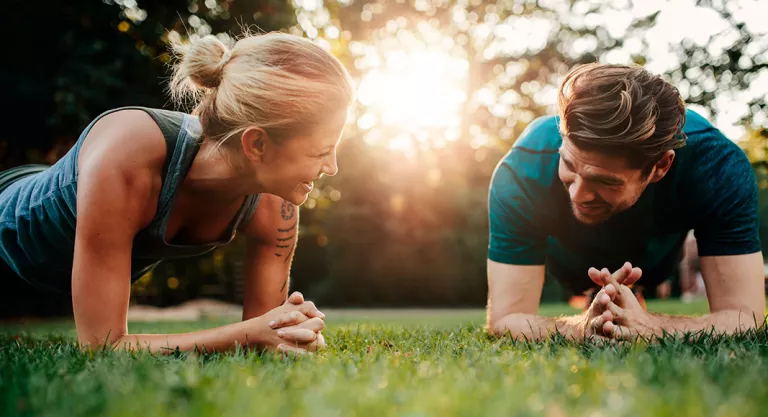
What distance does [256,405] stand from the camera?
1.50 metres

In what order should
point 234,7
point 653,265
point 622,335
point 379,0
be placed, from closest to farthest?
point 622,335 → point 653,265 → point 234,7 → point 379,0

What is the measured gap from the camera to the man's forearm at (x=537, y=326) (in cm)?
298

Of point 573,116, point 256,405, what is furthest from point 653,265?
point 256,405

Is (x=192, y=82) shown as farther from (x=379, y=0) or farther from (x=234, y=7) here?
(x=379, y=0)

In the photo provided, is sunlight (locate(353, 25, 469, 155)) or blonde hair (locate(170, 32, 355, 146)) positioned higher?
sunlight (locate(353, 25, 469, 155))

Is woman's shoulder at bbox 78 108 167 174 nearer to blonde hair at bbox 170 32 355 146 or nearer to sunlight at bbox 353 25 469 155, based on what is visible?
blonde hair at bbox 170 32 355 146

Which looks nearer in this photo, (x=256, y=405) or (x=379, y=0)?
(x=256, y=405)

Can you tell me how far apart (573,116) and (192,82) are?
200 cm

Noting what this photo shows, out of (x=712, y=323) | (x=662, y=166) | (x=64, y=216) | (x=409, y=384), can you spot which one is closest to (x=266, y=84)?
(x=64, y=216)

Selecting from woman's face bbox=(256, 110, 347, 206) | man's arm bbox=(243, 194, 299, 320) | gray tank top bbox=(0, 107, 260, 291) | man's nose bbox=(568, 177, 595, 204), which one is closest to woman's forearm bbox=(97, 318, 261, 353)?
gray tank top bbox=(0, 107, 260, 291)

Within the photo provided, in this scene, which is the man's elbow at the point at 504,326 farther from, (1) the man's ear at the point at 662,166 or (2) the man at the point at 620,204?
(1) the man's ear at the point at 662,166

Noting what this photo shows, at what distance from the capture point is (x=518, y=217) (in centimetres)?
369

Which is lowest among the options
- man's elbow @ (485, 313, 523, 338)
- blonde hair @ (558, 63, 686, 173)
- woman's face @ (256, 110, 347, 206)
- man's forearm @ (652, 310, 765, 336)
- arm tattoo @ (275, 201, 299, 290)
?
man's elbow @ (485, 313, 523, 338)

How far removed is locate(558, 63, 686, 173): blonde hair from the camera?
3.10 metres
